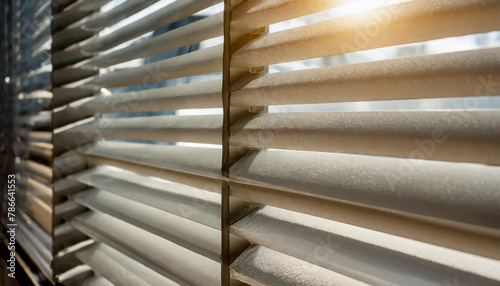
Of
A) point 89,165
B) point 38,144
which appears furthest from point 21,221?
point 89,165

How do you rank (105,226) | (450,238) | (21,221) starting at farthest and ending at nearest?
1. (21,221)
2. (105,226)
3. (450,238)

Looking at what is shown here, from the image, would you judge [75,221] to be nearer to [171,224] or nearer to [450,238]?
[171,224]

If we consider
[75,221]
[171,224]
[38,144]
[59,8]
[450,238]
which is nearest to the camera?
[450,238]

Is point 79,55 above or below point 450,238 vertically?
above

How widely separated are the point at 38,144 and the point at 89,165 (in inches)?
23.5

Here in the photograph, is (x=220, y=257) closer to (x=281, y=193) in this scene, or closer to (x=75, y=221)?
(x=281, y=193)

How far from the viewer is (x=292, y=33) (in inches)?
21.3

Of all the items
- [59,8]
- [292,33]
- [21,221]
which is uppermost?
[59,8]

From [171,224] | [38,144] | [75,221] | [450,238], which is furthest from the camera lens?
[38,144]

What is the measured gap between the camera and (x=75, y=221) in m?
1.13

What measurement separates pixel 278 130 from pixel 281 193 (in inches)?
3.8

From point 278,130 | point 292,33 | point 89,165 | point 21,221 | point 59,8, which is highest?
point 59,8

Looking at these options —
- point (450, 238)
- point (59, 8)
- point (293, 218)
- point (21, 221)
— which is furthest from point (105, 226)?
point (21, 221)

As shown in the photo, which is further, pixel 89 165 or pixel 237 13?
pixel 89 165
